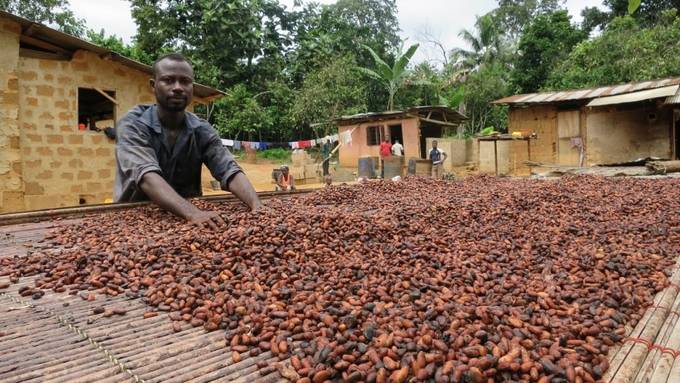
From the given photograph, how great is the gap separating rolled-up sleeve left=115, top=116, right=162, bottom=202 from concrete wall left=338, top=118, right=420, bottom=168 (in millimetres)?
12382

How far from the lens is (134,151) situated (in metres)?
3.27

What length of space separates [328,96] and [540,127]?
759 centimetres

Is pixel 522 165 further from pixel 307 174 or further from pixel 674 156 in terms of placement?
pixel 307 174

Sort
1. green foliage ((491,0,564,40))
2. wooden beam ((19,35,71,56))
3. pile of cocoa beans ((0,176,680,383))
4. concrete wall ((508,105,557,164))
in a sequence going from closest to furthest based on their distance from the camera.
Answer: pile of cocoa beans ((0,176,680,383)), wooden beam ((19,35,71,56)), concrete wall ((508,105,557,164)), green foliage ((491,0,564,40))

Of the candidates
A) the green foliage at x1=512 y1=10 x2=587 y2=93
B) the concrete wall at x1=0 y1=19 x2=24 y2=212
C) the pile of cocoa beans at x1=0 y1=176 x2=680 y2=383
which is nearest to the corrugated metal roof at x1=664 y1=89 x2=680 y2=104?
the green foliage at x1=512 y1=10 x2=587 y2=93

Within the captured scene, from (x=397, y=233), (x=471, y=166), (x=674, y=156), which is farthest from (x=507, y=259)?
(x=471, y=166)

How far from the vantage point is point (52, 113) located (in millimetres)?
7664

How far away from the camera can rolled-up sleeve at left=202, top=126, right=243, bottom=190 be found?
372cm

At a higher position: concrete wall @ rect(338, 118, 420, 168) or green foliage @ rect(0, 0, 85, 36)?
green foliage @ rect(0, 0, 85, 36)

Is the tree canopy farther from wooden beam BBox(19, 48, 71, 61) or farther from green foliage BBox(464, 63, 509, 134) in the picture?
wooden beam BBox(19, 48, 71, 61)

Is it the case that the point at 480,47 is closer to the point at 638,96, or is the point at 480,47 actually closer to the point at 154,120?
the point at 638,96

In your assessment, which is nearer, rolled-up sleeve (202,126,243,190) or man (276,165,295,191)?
→ rolled-up sleeve (202,126,243,190)

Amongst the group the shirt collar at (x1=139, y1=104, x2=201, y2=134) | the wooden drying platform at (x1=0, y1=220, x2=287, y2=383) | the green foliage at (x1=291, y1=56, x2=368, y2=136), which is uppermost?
the green foliage at (x1=291, y1=56, x2=368, y2=136)

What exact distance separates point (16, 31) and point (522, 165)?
13624mm
